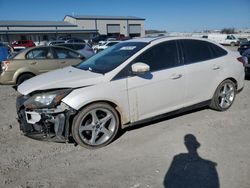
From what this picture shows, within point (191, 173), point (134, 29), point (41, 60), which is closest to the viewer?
point (191, 173)

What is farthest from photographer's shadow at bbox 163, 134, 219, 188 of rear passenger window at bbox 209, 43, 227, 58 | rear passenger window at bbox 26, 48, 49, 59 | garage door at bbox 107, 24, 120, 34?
garage door at bbox 107, 24, 120, 34

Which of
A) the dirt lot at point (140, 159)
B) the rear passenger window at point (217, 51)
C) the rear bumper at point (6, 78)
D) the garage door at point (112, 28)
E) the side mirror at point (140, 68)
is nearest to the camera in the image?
the dirt lot at point (140, 159)

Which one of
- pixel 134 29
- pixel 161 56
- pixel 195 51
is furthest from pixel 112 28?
pixel 161 56

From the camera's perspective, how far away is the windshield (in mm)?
4321

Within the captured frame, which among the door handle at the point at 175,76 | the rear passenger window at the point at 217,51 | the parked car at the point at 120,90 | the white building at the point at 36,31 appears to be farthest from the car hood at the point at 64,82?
the white building at the point at 36,31

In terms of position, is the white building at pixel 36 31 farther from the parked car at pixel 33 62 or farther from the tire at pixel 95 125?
the tire at pixel 95 125

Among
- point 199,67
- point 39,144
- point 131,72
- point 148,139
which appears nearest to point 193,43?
point 199,67

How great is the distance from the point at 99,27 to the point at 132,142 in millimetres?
64158

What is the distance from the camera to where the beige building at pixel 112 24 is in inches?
2534

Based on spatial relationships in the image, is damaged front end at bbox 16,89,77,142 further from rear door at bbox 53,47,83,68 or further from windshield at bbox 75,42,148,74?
rear door at bbox 53,47,83,68

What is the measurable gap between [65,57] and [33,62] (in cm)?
114

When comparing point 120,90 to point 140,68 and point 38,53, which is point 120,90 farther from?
point 38,53

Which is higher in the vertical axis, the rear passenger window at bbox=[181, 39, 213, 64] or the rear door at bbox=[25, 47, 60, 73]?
the rear passenger window at bbox=[181, 39, 213, 64]

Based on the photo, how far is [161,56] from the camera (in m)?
4.59
